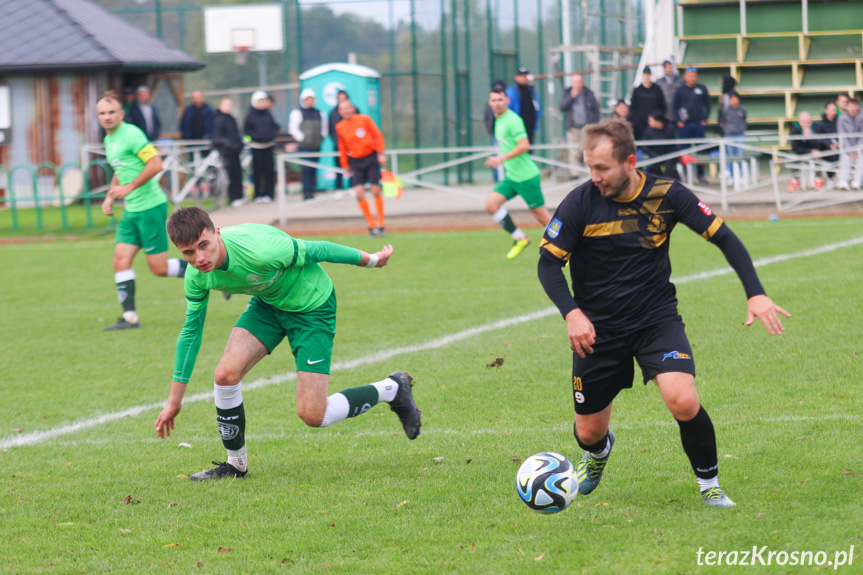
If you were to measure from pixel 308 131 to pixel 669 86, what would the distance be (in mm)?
7681

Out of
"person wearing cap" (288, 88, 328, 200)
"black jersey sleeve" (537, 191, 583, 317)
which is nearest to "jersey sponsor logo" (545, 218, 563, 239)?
"black jersey sleeve" (537, 191, 583, 317)

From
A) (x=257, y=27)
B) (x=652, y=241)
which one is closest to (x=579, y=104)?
(x=257, y=27)

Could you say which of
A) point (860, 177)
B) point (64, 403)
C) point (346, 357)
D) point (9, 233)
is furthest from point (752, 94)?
point (64, 403)

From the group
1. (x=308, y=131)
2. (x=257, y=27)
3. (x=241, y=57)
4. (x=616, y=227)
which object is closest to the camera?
(x=616, y=227)

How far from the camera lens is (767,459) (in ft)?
16.1

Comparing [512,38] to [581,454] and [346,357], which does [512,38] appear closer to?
[346,357]

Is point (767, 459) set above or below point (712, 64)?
below

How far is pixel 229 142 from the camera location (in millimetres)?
20938

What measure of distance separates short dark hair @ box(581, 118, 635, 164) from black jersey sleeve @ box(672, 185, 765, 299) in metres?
0.30

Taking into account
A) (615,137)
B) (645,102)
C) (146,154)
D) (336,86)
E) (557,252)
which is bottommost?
(557,252)

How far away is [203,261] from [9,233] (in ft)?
51.8

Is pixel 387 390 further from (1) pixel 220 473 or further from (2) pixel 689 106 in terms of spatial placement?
(2) pixel 689 106

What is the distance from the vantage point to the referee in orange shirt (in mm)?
15805

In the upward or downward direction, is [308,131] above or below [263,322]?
above
